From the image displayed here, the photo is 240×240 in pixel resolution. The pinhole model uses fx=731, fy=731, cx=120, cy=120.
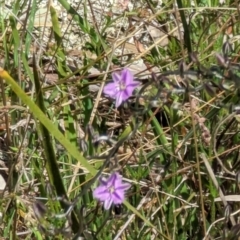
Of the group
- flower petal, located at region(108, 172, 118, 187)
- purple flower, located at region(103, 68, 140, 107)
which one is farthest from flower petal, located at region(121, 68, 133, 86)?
flower petal, located at region(108, 172, 118, 187)

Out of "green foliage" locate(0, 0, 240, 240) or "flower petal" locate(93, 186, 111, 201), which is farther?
"green foliage" locate(0, 0, 240, 240)

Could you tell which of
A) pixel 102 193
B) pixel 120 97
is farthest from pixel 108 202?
pixel 120 97

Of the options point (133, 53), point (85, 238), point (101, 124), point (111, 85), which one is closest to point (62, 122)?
point (101, 124)

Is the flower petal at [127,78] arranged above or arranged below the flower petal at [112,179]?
above

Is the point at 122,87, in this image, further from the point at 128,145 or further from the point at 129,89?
the point at 128,145

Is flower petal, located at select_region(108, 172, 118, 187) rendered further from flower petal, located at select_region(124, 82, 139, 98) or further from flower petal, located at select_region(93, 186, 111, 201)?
flower petal, located at select_region(124, 82, 139, 98)

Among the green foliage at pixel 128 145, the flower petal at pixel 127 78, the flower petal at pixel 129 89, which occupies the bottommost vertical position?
the green foliage at pixel 128 145

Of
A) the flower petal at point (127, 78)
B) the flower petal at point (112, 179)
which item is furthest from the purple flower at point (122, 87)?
the flower petal at point (112, 179)

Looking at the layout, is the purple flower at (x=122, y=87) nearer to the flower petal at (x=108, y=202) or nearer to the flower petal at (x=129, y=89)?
the flower petal at (x=129, y=89)

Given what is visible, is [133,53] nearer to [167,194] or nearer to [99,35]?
[99,35]

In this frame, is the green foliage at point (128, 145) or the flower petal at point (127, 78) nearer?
the flower petal at point (127, 78)
